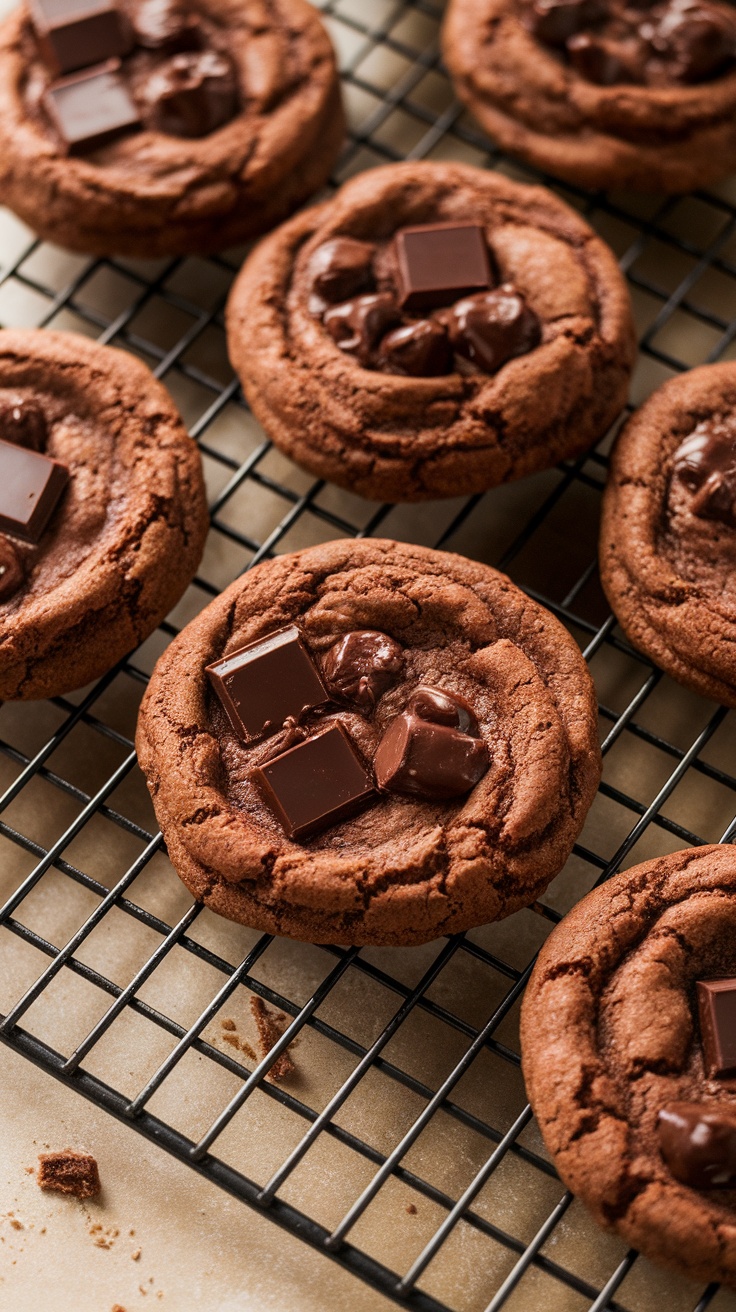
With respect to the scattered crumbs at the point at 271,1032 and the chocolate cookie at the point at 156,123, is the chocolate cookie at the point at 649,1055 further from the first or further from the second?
the chocolate cookie at the point at 156,123

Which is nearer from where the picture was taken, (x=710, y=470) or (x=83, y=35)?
(x=710, y=470)

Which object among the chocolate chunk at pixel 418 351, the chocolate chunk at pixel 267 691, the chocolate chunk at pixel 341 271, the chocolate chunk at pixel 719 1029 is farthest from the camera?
the chocolate chunk at pixel 341 271

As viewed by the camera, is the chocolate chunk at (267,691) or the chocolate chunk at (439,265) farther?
the chocolate chunk at (439,265)

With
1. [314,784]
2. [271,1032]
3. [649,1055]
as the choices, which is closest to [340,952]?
[271,1032]

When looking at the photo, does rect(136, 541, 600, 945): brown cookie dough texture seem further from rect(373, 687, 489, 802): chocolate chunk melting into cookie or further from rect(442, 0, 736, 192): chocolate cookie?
rect(442, 0, 736, 192): chocolate cookie

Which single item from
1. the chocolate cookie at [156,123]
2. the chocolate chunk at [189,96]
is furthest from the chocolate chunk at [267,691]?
the chocolate chunk at [189,96]

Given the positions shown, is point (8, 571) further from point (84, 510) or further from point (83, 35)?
point (83, 35)
